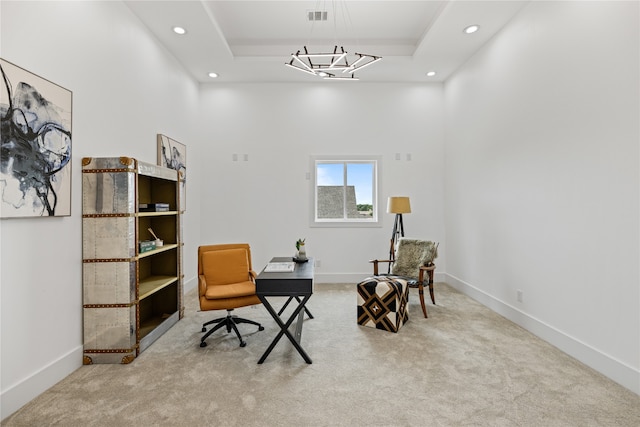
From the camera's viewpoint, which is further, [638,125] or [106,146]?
[106,146]

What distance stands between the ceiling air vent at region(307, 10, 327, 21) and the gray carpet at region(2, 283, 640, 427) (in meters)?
4.04

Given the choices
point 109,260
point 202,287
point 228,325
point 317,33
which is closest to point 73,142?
point 109,260

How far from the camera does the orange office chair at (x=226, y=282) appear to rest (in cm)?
304

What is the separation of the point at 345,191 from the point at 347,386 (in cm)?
393

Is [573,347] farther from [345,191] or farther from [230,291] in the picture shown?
[345,191]

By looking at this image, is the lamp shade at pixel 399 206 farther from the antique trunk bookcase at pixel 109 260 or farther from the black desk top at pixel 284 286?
the antique trunk bookcase at pixel 109 260

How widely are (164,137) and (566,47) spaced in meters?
4.74

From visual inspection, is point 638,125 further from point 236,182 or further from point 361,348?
point 236,182

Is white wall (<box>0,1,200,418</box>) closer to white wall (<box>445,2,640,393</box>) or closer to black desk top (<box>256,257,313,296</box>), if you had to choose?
black desk top (<box>256,257,313,296</box>)

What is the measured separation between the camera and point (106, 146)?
122 inches

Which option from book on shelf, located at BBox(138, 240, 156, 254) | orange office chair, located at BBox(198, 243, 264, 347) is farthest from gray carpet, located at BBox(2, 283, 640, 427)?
book on shelf, located at BBox(138, 240, 156, 254)

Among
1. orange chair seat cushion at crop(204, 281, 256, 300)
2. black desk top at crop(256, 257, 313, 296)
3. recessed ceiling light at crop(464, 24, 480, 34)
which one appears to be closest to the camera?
black desk top at crop(256, 257, 313, 296)

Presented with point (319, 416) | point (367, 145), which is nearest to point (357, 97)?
point (367, 145)

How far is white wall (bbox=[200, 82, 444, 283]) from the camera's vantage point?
18.4 ft
